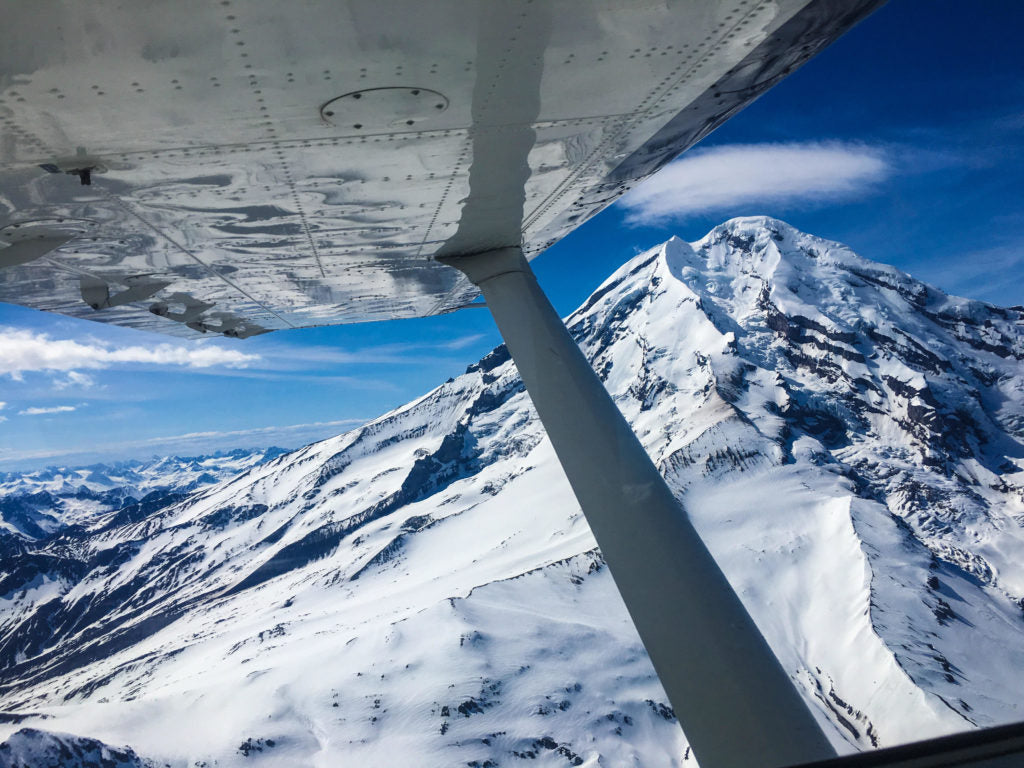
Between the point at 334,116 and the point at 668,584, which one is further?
the point at 668,584

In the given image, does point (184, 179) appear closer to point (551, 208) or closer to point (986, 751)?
point (551, 208)

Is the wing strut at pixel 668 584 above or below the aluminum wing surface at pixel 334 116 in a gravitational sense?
below

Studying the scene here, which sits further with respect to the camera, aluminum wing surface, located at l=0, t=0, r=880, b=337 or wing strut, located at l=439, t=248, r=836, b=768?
wing strut, located at l=439, t=248, r=836, b=768

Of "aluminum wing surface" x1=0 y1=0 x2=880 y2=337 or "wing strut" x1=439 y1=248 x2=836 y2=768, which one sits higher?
"aluminum wing surface" x1=0 y1=0 x2=880 y2=337

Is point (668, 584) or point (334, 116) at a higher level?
point (334, 116)

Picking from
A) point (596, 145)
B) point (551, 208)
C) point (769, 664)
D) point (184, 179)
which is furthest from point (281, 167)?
point (769, 664)
